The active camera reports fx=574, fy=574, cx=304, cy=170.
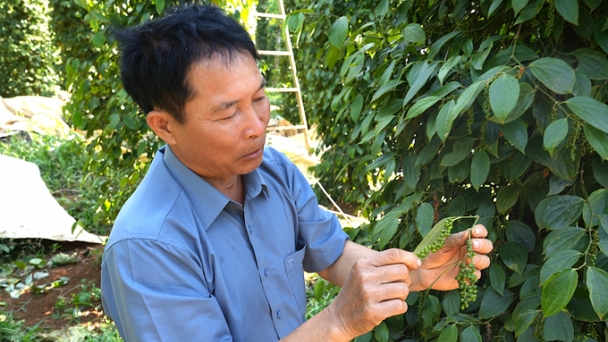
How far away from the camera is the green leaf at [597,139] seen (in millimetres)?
937

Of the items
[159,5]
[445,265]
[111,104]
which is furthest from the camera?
[111,104]

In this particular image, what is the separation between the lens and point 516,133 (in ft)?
3.34

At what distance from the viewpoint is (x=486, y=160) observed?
1089 mm

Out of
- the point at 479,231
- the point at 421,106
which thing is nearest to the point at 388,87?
the point at 421,106

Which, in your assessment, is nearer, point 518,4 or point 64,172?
point 518,4

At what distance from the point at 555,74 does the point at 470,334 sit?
52 cm

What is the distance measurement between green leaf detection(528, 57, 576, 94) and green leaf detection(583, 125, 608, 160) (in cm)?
7

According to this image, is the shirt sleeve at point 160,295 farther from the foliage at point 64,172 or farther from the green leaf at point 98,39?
the foliage at point 64,172

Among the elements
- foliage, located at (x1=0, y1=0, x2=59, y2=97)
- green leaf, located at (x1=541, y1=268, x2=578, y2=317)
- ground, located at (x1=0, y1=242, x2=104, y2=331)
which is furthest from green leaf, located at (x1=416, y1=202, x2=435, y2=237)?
foliage, located at (x1=0, y1=0, x2=59, y2=97)

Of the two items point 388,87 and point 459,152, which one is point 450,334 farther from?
point 388,87

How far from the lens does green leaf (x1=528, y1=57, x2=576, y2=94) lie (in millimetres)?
954

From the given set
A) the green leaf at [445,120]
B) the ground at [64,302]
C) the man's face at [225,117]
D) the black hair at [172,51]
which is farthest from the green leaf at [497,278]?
the ground at [64,302]

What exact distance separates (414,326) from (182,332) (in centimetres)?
59

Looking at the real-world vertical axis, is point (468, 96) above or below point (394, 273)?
above
